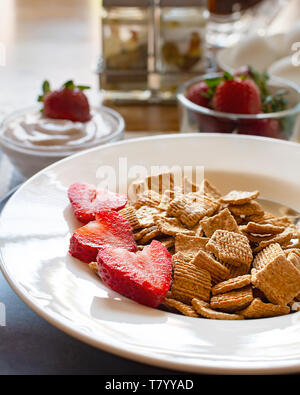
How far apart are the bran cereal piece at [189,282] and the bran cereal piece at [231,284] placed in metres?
0.01

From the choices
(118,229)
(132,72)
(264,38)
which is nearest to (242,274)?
(118,229)

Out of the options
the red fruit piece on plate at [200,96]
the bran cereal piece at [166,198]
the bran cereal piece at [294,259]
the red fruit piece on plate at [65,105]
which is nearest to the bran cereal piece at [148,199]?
the bran cereal piece at [166,198]

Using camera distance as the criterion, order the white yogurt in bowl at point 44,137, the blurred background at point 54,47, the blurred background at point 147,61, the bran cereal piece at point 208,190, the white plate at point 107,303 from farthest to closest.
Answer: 1. the blurred background at point 54,47
2. the blurred background at point 147,61
3. the white yogurt in bowl at point 44,137
4. the bran cereal piece at point 208,190
5. the white plate at point 107,303

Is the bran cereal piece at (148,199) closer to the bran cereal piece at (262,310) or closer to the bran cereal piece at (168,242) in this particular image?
the bran cereal piece at (168,242)

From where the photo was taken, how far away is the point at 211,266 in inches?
24.2

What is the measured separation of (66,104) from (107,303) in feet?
1.88

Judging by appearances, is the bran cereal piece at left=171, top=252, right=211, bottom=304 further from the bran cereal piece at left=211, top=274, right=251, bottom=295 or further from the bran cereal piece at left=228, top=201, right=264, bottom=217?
the bran cereal piece at left=228, top=201, right=264, bottom=217

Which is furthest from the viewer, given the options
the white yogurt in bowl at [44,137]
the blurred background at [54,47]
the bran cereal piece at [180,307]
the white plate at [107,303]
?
the blurred background at [54,47]

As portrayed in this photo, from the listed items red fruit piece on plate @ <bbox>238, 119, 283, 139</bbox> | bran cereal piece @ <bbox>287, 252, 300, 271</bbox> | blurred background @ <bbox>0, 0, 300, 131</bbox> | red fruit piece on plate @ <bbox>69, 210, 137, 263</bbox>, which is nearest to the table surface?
blurred background @ <bbox>0, 0, 300, 131</bbox>

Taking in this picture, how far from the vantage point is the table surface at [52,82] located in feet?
1.85

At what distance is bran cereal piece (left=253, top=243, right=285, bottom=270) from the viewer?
2.01ft

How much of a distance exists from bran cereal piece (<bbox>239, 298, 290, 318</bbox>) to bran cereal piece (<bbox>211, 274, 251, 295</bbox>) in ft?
0.10

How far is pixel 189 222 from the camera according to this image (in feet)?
2.27

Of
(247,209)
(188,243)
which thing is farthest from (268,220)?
(188,243)
